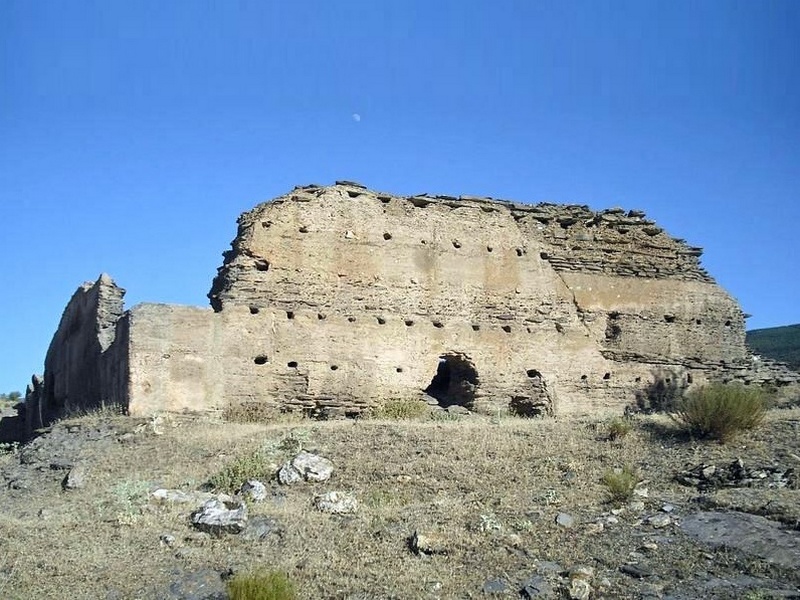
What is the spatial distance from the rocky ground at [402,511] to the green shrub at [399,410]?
5.92 feet

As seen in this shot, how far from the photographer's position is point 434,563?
8297 millimetres

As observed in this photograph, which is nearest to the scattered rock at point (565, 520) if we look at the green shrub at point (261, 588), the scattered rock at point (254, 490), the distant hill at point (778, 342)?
the green shrub at point (261, 588)

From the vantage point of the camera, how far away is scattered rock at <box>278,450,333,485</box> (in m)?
11.0

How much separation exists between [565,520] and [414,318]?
25.5ft

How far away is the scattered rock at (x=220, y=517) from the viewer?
926cm

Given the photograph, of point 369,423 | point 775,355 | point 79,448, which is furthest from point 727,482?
point 775,355

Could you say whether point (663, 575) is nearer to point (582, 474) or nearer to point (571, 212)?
point (582, 474)

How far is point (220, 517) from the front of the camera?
30.9ft

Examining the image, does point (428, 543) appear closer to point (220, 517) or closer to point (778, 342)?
point (220, 517)

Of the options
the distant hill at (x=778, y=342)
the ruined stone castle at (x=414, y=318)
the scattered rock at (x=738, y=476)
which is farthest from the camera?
the distant hill at (x=778, y=342)

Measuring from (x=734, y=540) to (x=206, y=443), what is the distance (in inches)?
293

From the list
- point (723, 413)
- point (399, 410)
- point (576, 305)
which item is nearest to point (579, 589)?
point (723, 413)

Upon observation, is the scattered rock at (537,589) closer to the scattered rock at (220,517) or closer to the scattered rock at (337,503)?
the scattered rock at (337,503)

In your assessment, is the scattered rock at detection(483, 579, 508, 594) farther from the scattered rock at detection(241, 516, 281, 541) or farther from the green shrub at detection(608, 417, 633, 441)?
the green shrub at detection(608, 417, 633, 441)
